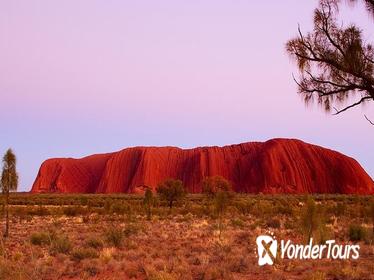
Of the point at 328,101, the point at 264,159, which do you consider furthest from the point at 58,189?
Answer: the point at 328,101

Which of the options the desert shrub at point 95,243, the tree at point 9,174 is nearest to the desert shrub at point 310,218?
the desert shrub at point 95,243

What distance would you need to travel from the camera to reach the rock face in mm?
90062

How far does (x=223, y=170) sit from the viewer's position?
316 ft

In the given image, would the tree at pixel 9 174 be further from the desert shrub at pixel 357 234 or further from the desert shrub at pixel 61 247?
the desert shrub at pixel 357 234

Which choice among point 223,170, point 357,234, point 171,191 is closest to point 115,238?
point 357,234

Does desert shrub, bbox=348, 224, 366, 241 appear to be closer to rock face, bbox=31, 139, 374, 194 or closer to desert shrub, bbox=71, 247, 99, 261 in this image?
desert shrub, bbox=71, 247, 99, 261

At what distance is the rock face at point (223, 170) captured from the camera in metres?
90.1

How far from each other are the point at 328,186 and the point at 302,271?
81749 mm

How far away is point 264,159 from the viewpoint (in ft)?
303

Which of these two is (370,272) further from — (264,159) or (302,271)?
(264,159)

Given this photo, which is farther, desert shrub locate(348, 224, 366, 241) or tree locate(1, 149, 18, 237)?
tree locate(1, 149, 18, 237)

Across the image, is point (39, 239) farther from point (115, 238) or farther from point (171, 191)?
point (171, 191)

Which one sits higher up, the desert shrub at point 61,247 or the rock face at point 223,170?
the rock face at point 223,170

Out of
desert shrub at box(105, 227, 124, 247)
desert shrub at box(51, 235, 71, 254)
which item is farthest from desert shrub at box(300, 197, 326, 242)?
desert shrub at box(51, 235, 71, 254)
